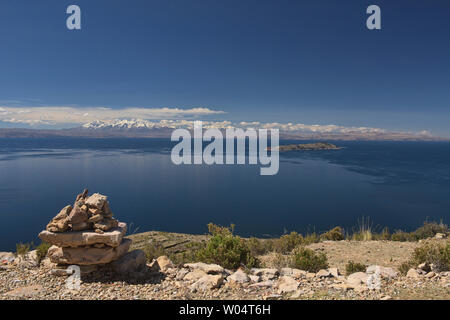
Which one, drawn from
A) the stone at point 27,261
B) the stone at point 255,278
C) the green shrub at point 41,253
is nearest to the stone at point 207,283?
the stone at point 255,278

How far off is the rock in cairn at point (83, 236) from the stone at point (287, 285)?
13.6 feet

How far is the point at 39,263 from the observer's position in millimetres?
7988

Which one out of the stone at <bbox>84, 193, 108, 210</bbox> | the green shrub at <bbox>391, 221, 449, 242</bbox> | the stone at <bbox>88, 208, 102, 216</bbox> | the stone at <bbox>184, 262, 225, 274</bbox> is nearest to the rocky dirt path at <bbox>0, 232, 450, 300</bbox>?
the stone at <bbox>184, 262, 225, 274</bbox>

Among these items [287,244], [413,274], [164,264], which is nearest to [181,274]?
[164,264]

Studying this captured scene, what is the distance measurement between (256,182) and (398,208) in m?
25.8

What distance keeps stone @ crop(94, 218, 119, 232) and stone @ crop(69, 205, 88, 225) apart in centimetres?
35

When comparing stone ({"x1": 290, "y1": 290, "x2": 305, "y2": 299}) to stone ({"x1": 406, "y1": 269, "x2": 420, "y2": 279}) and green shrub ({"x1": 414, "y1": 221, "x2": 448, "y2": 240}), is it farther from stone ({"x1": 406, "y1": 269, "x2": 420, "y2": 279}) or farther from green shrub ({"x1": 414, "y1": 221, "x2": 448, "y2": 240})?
green shrub ({"x1": 414, "y1": 221, "x2": 448, "y2": 240})

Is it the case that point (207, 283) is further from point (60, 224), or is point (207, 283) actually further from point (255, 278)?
point (60, 224)

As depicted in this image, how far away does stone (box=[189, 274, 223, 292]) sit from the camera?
20.0 ft

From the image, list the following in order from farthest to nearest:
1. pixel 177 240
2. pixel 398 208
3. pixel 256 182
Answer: pixel 256 182 < pixel 398 208 < pixel 177 240

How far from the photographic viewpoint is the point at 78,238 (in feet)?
22.2

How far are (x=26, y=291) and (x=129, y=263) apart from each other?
7.34ft
